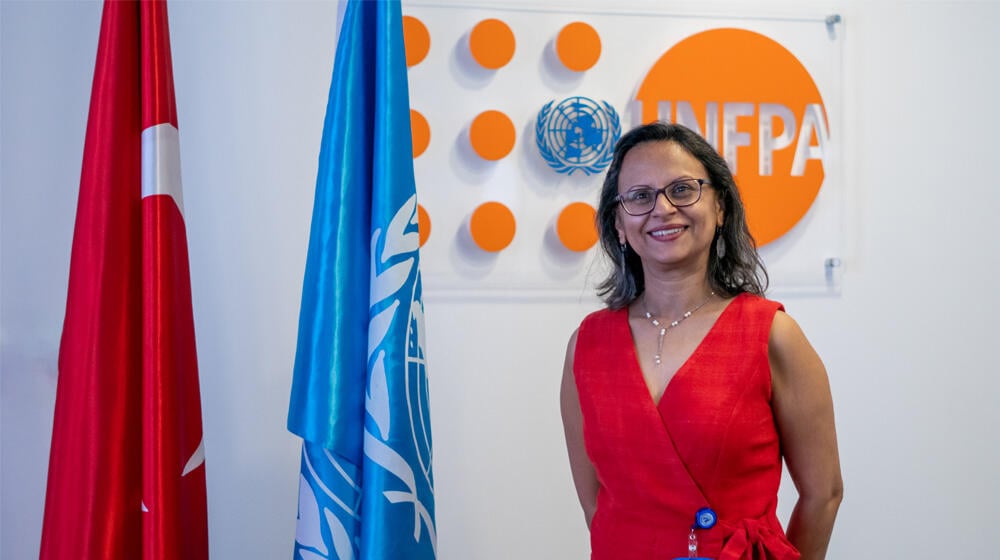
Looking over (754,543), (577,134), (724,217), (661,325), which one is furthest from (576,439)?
(577,134)

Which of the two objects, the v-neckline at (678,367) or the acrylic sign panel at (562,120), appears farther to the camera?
the acrylic sign panel at (562,120)

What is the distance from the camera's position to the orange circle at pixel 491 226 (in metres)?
2.36

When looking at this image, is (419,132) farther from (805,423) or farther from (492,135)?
(805,423)

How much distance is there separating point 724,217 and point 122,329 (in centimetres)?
115

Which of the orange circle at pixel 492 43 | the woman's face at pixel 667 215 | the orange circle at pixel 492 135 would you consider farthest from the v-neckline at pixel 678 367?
the orange circle at pixel 492 43

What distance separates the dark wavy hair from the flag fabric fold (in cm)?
85

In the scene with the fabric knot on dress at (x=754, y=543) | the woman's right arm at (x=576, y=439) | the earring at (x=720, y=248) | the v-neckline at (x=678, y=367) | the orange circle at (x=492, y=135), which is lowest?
the fabric knot on dress at (x=754, y=543)

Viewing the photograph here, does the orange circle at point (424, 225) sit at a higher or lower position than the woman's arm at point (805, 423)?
higher

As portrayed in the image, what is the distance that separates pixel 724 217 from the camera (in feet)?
5.68

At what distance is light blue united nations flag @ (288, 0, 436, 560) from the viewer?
65.7 inches

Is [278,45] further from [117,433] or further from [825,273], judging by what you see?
[825,273]

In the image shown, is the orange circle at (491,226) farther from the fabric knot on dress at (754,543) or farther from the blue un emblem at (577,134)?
the fabric knot on dress at (754,543)

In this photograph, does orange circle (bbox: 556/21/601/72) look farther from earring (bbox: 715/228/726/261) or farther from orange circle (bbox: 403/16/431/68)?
earring (bbox: 715/228/726/261)

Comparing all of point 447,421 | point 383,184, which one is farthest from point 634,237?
point 447,421
